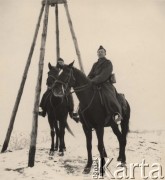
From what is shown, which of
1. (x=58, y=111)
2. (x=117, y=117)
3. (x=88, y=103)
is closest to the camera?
(x=88, y=103)

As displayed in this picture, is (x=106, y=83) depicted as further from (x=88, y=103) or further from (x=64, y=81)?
(x=64, y=81)

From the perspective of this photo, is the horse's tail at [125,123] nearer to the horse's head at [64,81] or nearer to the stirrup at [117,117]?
the stirrup at [117,117]

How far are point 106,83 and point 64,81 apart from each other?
5.04 feet

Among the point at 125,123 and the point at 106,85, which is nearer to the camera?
the point at 106,85

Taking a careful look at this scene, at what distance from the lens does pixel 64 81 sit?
8.52 metres

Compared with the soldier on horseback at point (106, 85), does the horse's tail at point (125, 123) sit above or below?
below

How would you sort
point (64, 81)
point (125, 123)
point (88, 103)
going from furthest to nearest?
point (125, 123) → point (88, 103) → point (64, 81)

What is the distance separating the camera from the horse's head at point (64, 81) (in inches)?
334

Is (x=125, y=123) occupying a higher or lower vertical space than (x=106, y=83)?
lower

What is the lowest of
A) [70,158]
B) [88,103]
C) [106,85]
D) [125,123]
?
[70,158]

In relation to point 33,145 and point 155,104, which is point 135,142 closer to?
point 155,104

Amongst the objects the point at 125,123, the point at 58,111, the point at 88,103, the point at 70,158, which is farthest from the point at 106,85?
the point at 70,158

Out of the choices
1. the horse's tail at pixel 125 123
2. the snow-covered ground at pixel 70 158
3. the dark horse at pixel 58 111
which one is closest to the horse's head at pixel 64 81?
the snow-covered ground at pixel 70 158

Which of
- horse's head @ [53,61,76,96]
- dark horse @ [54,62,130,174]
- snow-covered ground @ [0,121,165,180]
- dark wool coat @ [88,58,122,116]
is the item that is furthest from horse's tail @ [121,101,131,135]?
horse's head @ [53,61,76,96]
